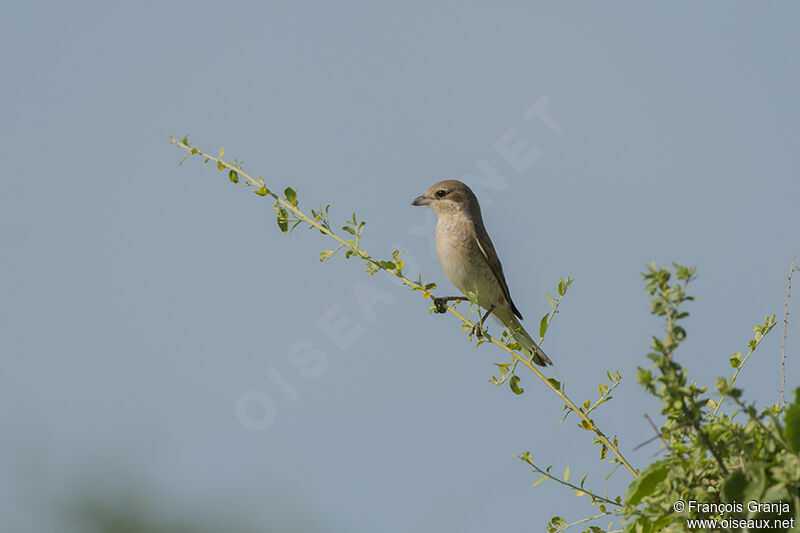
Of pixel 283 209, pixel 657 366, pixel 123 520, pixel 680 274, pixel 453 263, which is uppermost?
pixel 453 263

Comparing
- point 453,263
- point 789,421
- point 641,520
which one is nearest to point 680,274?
point 789,421

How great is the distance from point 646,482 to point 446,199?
5.36m

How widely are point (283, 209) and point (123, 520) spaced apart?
4.22 meters

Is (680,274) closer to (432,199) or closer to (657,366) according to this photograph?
(657,366)

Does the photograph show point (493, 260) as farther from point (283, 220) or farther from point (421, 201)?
point (283, 220)

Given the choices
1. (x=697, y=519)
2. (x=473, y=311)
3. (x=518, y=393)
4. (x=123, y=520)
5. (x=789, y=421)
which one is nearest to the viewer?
(x=789, y=421)

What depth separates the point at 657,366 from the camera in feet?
4.77

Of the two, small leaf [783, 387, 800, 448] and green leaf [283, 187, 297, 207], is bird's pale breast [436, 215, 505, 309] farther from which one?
small leaf [783, 387, 800, 448]

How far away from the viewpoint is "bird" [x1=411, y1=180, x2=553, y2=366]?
261 inches

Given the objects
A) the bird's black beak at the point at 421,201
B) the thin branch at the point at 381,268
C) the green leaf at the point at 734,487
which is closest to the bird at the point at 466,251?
the bird's black beak at the point at 421,201

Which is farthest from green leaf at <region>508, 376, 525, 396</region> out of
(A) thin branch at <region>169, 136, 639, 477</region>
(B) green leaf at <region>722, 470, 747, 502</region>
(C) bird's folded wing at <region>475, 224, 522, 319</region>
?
(C) bird's folded wing at <region>475, 224, 522, 319</region>

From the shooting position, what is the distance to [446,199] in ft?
23.1

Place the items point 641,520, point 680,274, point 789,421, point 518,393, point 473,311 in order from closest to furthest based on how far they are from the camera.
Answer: point 789,421, point 680,274, point 641,520, point 518,393, point 473,311

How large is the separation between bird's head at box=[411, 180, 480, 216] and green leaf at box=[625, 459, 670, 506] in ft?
17.2
